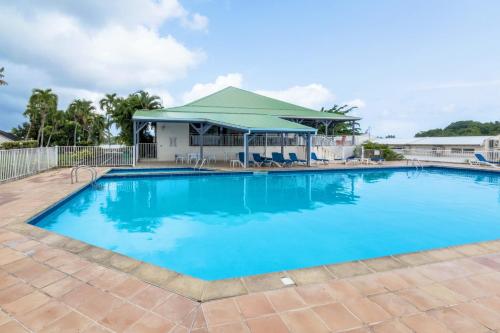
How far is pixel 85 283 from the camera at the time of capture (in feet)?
9.83

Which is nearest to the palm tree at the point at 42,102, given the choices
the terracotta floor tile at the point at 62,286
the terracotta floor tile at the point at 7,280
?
the terracotta floor tile at the point at 7,280

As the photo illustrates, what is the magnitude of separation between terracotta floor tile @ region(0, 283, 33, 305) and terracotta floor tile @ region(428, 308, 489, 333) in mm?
4004

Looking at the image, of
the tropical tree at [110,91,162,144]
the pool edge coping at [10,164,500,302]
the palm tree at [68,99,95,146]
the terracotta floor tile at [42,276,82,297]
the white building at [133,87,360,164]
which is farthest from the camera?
the palm tree at [68,99,95,146]

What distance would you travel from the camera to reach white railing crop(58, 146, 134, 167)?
49.5 feet

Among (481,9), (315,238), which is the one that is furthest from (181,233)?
(481,9)

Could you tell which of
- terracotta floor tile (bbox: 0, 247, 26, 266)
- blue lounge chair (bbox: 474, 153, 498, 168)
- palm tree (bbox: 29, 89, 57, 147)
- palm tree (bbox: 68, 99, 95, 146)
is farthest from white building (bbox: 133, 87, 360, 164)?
palm tree (bbox: 29, 89, 57, 147)

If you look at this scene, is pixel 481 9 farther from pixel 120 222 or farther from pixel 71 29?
pixel 71 29

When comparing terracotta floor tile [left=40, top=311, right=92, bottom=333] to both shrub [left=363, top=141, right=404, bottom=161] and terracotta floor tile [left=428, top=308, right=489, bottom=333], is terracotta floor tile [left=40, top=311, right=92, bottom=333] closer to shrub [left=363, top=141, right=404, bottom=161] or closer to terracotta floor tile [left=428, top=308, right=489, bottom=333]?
terracotta floor tile [left=428, top=308, right=489, bottom=333]

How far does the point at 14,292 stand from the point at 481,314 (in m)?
4.59

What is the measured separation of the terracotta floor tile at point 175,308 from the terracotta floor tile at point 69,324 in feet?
1.89

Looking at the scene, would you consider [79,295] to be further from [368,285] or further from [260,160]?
[260,160]

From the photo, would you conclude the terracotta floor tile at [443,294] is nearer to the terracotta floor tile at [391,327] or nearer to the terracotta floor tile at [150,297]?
the terracotta floor tile at [391,327]

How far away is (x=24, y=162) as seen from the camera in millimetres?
10938

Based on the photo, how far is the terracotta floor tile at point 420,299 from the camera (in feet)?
8.66
